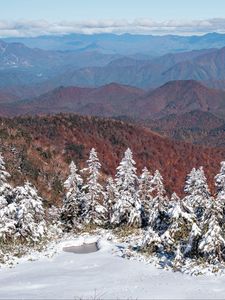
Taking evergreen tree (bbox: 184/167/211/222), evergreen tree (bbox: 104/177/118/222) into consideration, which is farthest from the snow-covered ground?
evergreen tree (bbox: 104/177/118/222)

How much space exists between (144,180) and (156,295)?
3300cm

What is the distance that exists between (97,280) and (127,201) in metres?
22.7

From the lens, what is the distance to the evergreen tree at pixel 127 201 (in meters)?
56.3

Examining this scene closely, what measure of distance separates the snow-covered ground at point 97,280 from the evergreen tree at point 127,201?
11.2 m

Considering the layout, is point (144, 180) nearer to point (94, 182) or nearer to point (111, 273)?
point (94, 182)

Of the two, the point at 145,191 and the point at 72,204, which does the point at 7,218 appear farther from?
the point at 145,191

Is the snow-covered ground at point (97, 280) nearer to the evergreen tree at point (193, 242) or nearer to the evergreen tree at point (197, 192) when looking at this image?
the evergreen tree at point (193, 242)

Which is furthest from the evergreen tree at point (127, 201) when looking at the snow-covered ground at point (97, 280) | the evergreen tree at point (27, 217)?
the snow-covered ground at point (97, 280)

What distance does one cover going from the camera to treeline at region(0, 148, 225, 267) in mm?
38969

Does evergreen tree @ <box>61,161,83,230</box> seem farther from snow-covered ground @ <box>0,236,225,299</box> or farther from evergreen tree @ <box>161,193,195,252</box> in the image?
evergreen tree @ <box>161,193,195,252</box>

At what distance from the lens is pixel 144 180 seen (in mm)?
63500

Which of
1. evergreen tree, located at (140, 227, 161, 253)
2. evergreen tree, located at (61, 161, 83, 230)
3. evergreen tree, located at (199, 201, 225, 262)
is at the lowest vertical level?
evergreen tree, located at (61, 161, 83, 230)

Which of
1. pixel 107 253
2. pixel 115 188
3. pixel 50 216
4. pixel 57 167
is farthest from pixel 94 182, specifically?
pixel 57 167

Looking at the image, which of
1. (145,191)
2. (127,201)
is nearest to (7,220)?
(127,201)
